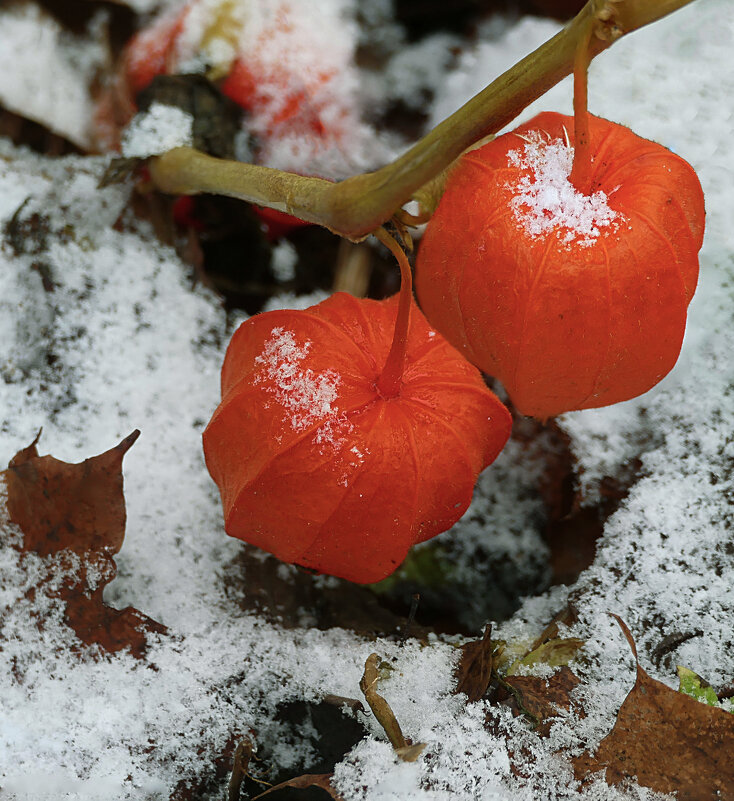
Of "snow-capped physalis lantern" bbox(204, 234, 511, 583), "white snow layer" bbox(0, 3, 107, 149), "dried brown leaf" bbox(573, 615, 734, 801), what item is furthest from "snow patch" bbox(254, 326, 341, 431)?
"white snow layer" bbox(0, 3, 107, 149)

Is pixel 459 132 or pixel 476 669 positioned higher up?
pixel 459 132

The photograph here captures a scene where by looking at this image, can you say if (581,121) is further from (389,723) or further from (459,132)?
(389,723)

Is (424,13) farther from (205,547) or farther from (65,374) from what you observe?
(205,547)

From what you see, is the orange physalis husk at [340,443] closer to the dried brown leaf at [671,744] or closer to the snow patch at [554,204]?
the snow patch at [554,204]

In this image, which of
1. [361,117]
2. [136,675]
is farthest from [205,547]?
[361,117]

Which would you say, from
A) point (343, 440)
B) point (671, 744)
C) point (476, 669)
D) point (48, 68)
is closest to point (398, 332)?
point (343, 440)

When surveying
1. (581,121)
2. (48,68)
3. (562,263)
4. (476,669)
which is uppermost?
(581,121)
